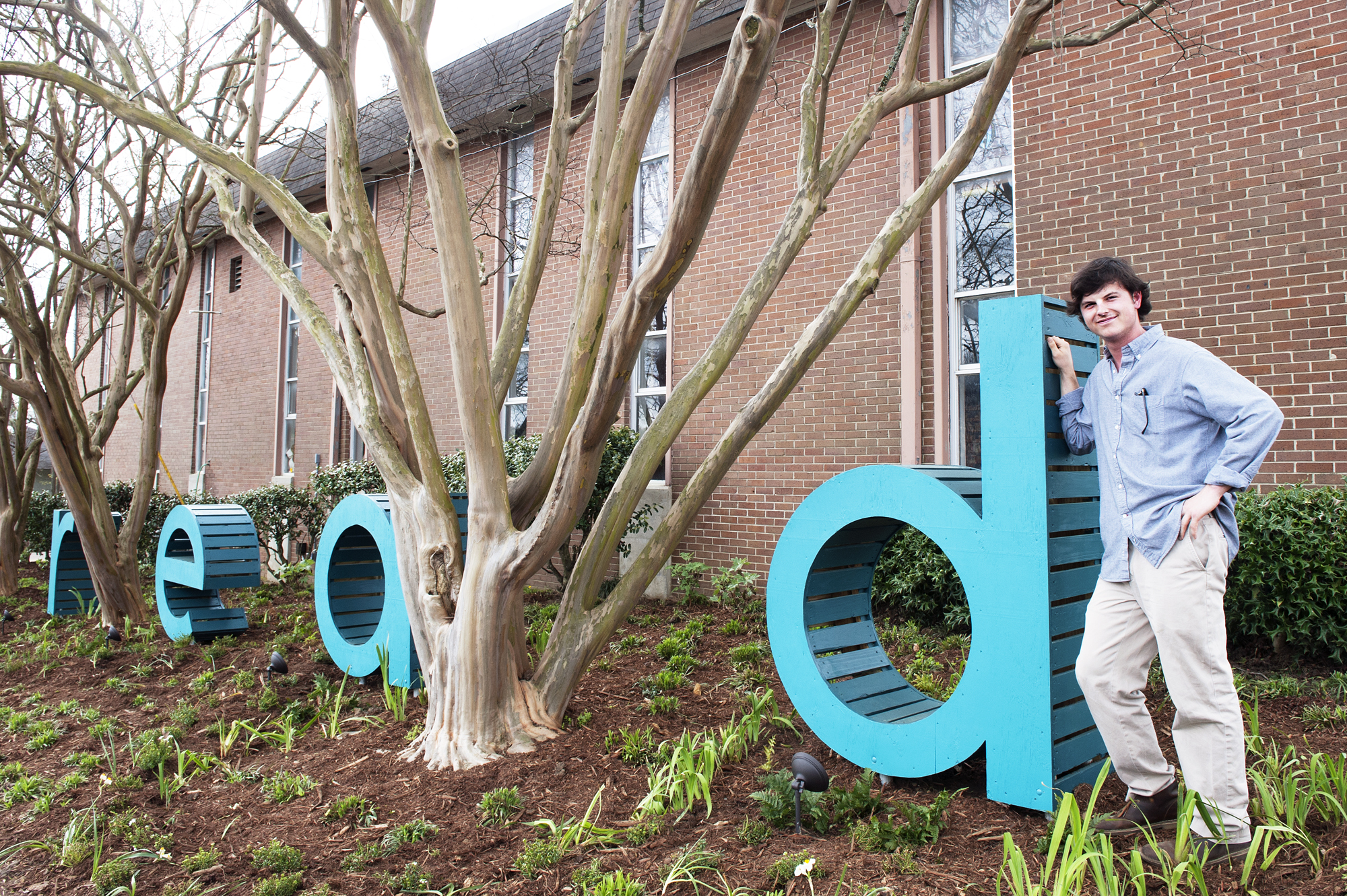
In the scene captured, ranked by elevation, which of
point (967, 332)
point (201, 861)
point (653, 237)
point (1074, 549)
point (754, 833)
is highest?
point (653, 237)

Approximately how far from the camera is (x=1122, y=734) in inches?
110

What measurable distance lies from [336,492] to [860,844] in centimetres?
876

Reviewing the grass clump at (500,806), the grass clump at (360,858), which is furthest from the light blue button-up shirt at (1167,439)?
the grass clump at (360,858)

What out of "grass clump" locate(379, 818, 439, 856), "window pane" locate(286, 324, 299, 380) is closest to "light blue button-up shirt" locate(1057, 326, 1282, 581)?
"grass clump" locate(379, 818, 439, 856)

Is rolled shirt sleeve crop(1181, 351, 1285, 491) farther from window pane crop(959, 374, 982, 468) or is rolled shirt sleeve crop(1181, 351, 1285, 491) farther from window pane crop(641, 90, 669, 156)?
window pane crop(641, 90, 669, 156)

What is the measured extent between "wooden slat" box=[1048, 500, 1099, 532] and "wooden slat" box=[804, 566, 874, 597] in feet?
3.88

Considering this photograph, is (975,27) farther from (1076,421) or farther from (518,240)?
(518,240)

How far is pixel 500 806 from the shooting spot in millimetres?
3373

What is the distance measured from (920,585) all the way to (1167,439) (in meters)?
4.09

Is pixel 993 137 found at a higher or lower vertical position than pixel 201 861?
higher

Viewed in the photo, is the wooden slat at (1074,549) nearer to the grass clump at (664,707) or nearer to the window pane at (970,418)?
the grass clump at (664,707)

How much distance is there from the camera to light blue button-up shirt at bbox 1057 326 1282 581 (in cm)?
247

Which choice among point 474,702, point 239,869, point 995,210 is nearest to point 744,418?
point 474,702

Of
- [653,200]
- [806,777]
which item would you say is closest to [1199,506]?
[806,777]
